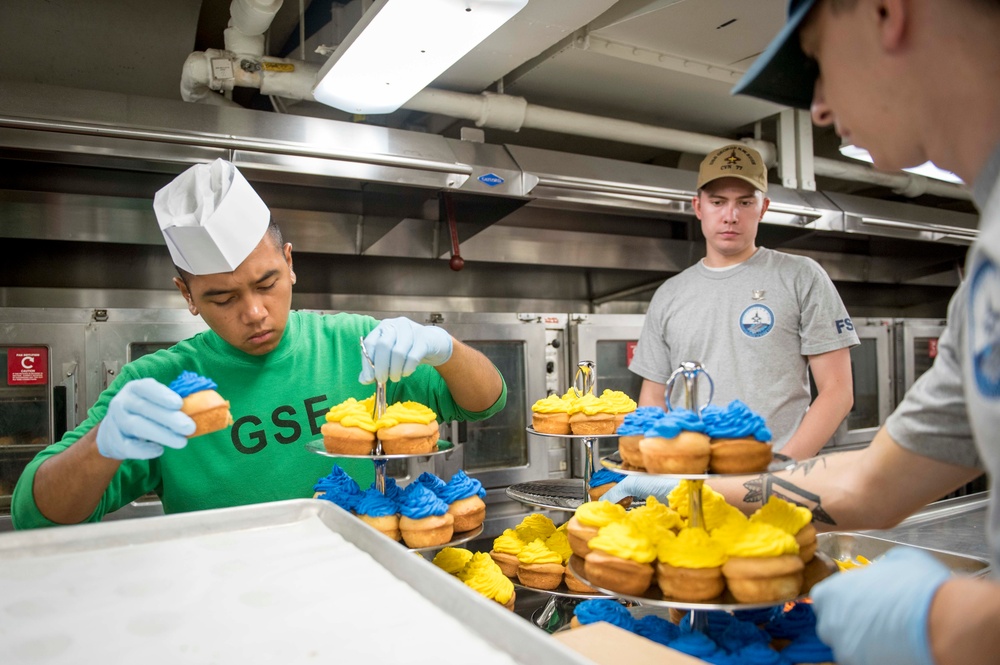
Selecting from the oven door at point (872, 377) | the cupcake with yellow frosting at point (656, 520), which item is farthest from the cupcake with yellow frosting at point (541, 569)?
the oven door at point (872, 377)

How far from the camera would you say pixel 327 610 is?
806mm

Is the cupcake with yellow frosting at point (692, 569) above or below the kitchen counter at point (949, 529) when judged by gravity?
above

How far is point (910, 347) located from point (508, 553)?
14.6 ft

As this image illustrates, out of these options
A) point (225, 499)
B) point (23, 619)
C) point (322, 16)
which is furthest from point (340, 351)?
point (322, 16)

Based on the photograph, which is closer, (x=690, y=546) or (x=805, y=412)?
(x=690, y=546)

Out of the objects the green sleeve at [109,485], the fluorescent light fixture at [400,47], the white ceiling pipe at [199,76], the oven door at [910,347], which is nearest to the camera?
the green sleeve at [109,485]

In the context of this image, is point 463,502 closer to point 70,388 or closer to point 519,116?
point 70,388

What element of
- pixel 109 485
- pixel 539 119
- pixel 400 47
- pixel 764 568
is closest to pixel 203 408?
pixel 109 485

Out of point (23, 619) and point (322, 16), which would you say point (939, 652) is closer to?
point (23, 619)

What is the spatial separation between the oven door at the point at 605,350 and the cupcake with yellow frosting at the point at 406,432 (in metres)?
2.11

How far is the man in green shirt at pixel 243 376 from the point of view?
4.69 feet

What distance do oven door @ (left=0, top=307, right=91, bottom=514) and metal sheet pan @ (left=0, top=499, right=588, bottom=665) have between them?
1808 mm

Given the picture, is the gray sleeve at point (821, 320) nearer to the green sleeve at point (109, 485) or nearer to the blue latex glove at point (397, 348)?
the blue latex glove at point (397, 348)

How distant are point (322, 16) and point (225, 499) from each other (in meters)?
2.47
